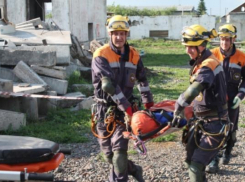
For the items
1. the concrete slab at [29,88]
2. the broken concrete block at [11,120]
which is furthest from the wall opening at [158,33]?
the broken concrete block at [11,120]

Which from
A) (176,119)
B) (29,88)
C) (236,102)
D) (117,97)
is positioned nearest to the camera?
(176,119)

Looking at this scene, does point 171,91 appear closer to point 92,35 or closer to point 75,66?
point 75,66

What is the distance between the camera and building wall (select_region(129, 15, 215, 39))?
142 feet

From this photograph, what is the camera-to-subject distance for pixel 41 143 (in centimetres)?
398

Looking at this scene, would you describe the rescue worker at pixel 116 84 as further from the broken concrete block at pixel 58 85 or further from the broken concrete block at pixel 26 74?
the broken concrete block at pixel 58 85

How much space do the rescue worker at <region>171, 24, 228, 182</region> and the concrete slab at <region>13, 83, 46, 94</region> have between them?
4.91m

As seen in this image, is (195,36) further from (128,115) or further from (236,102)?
(236,102)

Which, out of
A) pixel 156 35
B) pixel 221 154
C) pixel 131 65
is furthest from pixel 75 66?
pixel 156 35

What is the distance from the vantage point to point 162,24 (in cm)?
4425

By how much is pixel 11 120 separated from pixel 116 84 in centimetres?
352

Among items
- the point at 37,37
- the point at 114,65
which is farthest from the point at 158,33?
the point at 114,65

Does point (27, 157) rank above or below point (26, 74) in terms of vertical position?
below

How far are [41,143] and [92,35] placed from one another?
21910mm

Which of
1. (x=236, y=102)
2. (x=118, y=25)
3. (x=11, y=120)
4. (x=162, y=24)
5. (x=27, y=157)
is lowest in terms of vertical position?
(x=11, y=120)
